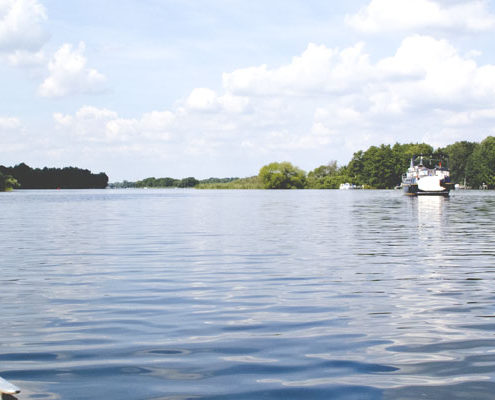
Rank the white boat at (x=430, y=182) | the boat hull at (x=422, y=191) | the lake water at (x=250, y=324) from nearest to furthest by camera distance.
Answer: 1. the lake water at (x=250, y=324)
2. the white boat at (x=430, y=182)
3. the boat hull at (x=422, y=191)

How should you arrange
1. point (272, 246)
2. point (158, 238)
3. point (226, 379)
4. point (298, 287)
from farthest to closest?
1. point (158, 238)
2. point (272, 246)
3. point (298, 287)
4. point (226, 379)

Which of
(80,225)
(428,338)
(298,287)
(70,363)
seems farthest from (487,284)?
(80,225)

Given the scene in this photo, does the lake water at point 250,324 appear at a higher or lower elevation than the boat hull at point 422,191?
lower

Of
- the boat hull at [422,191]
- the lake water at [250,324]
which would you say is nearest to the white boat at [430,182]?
the boat hull at [422,191]

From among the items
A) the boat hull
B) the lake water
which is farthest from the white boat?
the lake water

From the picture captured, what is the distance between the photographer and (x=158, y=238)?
31188 mm

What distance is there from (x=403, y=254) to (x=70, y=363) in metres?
17.3

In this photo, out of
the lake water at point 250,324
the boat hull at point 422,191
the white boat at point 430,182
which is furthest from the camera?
the boat hull at point 422,191

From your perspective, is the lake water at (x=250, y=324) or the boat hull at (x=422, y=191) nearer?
the lake water at (x=250, y=324)

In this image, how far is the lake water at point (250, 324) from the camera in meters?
7.81

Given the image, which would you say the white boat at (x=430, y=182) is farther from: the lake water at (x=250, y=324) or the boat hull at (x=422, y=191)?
the lake water at (x=250, y=324)

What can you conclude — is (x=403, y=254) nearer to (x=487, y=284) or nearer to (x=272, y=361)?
(x=487, y=284)

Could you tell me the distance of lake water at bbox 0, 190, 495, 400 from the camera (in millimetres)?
7812

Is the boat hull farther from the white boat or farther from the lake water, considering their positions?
the lake water
